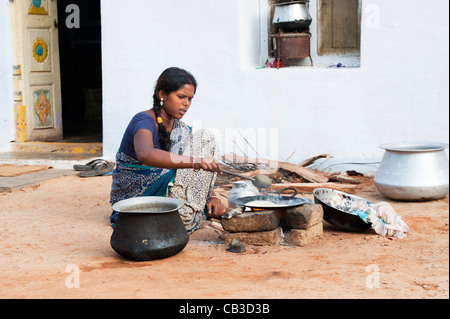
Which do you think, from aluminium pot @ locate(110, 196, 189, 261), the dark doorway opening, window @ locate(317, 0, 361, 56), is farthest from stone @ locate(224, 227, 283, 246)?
the dark doorway opening

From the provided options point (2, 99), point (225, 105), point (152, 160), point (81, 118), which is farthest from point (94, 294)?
point (81, 118)

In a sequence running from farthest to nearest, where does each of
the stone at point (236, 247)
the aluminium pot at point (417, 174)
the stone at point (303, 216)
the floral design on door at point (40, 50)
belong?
the floral design on door at point (40, 50), the aluminium pot at point (417, 174), the stone at point (303, 216), the stone at point (236, 247)

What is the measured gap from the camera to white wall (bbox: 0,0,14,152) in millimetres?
7605

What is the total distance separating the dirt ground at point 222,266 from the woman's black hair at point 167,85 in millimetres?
726

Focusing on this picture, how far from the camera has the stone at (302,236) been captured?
3793 millimetres

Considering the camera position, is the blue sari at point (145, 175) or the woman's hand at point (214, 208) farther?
the woman's hand at point (214, 208)

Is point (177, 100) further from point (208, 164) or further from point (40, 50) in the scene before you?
point (40, 50)

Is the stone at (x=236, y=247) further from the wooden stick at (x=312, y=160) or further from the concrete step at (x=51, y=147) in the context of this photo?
the concrete step at (x=51, y=147)

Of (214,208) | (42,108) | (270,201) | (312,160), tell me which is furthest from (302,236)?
(42,108)

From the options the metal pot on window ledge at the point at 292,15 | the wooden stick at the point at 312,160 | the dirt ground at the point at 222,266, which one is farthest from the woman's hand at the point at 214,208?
the metal pot on window ledge at the point at 292,15

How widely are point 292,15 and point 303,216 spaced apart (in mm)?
3335

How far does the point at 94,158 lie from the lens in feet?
24.1

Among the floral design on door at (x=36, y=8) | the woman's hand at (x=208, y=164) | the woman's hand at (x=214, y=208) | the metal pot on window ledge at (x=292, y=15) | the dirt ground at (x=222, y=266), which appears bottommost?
the dirt ground at (x=222, y=266)

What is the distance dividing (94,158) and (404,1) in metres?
4.07
